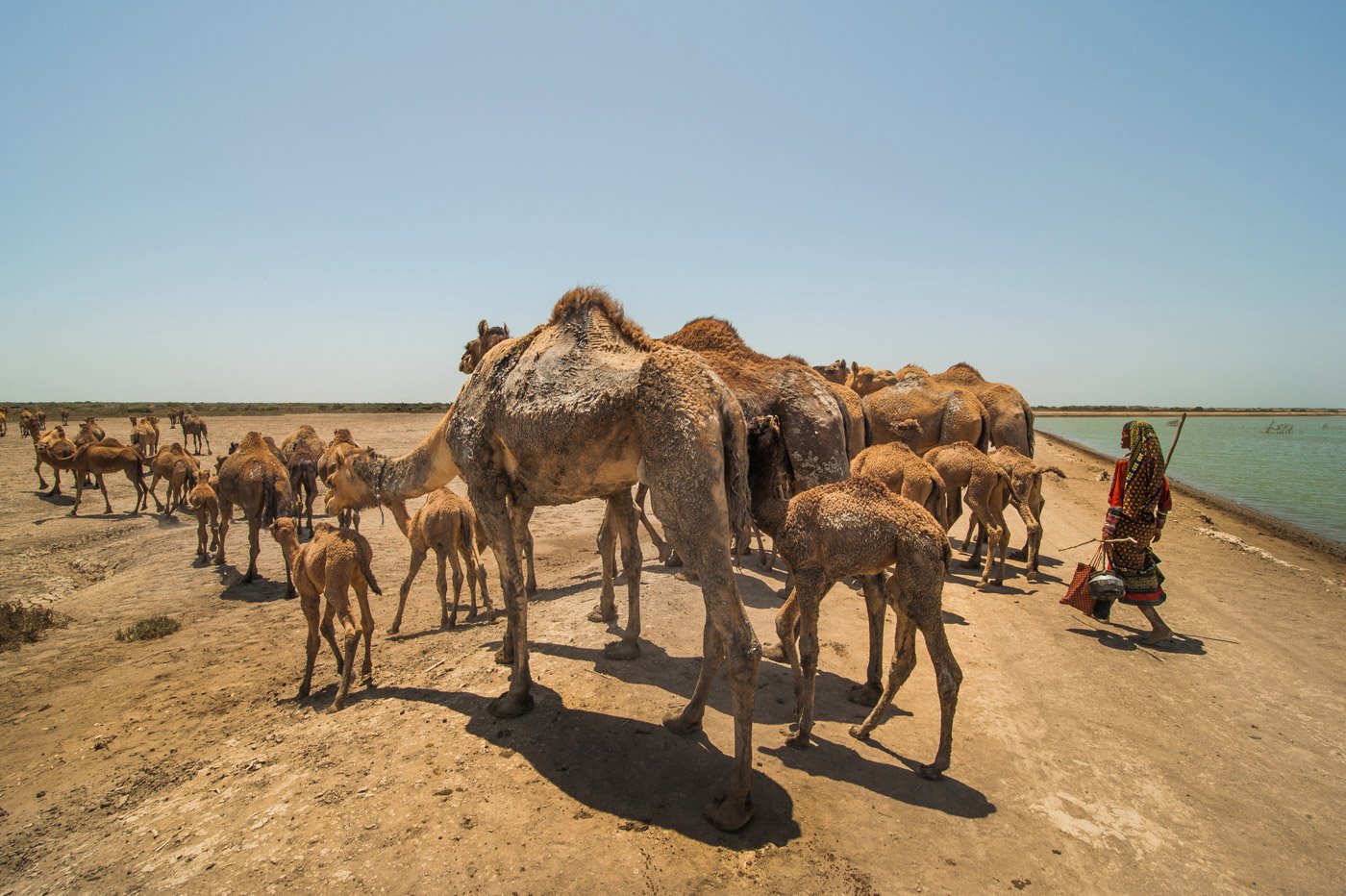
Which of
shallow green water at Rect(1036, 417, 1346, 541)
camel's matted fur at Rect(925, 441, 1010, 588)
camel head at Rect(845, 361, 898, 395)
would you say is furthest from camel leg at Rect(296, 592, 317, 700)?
shallow green water at Rect(1036, 417, 1346, 541)

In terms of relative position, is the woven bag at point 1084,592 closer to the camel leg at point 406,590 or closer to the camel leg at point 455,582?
the camel leg at point 455,582

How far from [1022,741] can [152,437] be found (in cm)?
3083

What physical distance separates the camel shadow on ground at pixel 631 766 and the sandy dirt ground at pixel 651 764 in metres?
0.02

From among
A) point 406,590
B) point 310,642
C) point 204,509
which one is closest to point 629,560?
point 310,642

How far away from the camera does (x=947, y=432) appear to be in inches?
543

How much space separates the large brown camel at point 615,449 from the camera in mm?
4320

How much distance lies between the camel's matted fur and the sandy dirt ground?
182 cm

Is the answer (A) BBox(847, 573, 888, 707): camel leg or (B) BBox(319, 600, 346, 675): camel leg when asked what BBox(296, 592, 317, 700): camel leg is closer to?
(B) BBox(319, 600, 346, 675): camel leg

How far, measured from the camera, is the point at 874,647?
6422 millimetres

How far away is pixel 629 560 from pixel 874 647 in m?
2.80

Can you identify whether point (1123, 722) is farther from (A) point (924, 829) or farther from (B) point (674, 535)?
(B) point (674, 535)

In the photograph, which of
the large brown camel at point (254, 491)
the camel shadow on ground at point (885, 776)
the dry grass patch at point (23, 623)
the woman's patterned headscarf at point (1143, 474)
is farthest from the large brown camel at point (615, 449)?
the large brown camel at point (254, 491)

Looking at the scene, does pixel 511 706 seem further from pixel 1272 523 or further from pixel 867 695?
pixel 1272 523

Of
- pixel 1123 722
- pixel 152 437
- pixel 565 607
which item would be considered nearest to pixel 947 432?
pixel 1123 722
